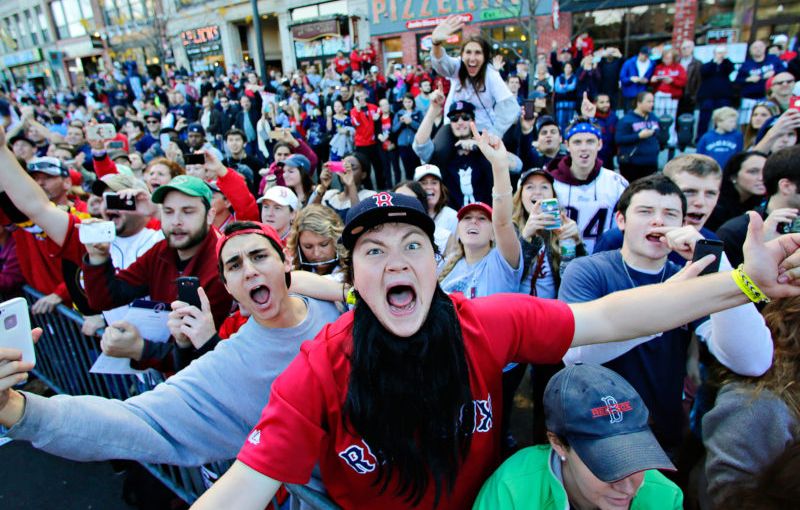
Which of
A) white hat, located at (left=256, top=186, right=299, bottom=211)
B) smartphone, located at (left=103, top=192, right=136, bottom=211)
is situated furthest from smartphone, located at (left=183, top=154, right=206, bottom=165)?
smartphone, located at (left=103, top=192, right=136, bottom=211)

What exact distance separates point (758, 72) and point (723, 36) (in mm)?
8366

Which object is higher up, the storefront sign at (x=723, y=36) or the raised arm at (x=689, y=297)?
the storefront sign at (x=723, y=36)

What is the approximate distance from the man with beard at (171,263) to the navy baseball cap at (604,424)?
2036mm

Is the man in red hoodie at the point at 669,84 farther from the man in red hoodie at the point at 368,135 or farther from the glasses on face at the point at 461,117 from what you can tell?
the glasses on face at the point at 461,117

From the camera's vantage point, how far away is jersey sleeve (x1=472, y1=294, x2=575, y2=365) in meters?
1.60

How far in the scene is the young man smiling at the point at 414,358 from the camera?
4.63ft

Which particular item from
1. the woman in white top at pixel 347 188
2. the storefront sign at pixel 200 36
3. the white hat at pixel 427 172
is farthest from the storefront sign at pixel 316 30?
the white hat at pixel 427 172

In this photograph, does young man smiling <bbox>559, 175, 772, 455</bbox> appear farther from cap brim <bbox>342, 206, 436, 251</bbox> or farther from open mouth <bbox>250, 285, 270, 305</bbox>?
open mouth <bbox>250, 285, 270, 305</bbox>

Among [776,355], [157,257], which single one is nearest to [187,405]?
[157,257]

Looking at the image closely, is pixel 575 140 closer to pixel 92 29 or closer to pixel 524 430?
pixel 524 430

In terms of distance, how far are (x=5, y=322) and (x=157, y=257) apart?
132cm

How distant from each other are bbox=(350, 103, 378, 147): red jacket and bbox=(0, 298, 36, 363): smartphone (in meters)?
7.89

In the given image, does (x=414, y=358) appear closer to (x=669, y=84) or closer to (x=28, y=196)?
(x=28, y=196)

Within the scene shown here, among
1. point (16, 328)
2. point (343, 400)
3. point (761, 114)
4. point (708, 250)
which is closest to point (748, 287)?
point (708, 250)
